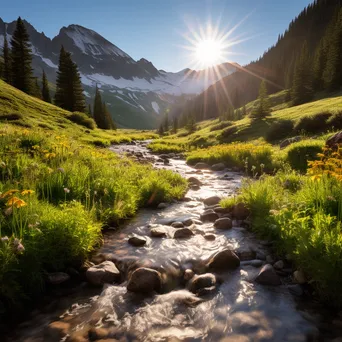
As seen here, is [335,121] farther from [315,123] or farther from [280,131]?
[280,131]

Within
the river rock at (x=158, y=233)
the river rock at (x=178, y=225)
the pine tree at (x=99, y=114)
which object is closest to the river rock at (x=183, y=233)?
the river rock at (x=158, y=233)

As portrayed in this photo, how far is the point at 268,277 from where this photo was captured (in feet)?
15.7

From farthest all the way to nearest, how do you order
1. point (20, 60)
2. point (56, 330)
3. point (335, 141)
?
point (20, 60) < point (335, 141) < point (56, 330)

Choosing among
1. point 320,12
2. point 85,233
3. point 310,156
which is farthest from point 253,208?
point 320,12

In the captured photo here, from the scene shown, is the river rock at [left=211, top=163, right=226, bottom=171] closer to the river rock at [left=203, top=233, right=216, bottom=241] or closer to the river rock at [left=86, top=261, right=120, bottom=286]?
the river rock at [left=203, top=233, right=216, bottom=241]

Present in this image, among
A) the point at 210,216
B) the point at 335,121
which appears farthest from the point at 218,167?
the point at 335,121


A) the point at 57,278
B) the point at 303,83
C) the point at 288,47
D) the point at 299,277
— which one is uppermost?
the point at 288,47

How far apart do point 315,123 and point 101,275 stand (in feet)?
89.3

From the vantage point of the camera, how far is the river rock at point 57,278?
4.66m

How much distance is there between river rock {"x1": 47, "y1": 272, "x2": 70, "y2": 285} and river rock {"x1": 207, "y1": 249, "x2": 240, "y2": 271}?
8.67ft

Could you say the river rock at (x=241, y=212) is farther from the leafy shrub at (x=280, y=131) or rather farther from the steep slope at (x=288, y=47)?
the steep slope at (x=288, y=47)

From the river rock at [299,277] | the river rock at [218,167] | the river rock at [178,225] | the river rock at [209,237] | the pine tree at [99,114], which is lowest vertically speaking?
the river rock at [299,277]

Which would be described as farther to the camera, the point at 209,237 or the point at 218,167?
the point at 218,167

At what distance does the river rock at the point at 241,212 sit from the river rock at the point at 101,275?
4.06 meters
